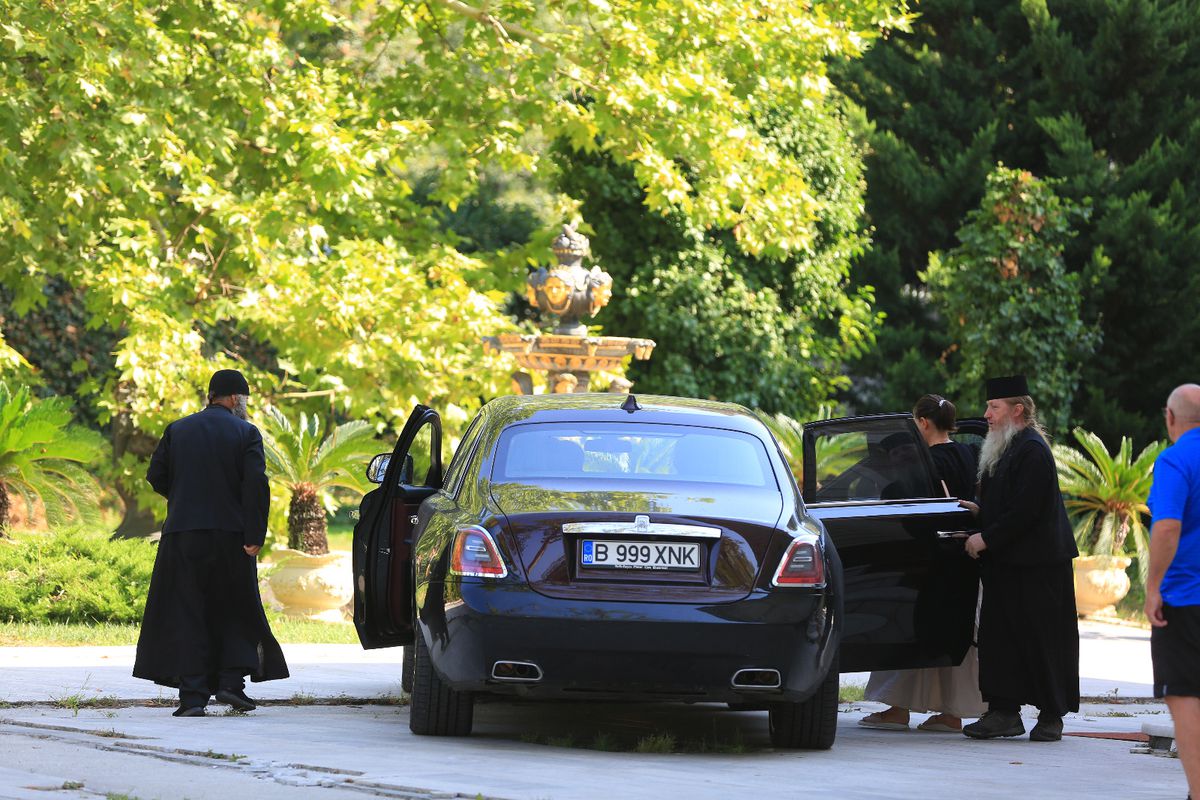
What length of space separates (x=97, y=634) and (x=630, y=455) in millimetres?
7140

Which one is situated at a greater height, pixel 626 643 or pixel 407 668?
pixel 626 643

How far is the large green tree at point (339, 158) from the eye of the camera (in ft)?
60.0

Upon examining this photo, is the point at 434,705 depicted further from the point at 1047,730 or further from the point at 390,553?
the point at 1047,730

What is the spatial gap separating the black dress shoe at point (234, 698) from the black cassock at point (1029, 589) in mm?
3694

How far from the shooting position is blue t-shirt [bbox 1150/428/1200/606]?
20.4 ft

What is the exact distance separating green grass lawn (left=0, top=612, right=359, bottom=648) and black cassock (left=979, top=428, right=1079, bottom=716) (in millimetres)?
6561

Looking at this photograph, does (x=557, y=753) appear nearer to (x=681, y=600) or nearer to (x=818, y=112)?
(x=681, y=600)

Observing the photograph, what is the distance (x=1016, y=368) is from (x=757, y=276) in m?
5.20

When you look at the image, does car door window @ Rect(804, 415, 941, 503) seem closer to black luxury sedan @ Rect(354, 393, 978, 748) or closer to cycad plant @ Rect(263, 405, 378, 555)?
black luxury sedan @ Rect(354, 393, 978, 748)

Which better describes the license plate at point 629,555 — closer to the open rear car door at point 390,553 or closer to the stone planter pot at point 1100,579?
the open rear car door at point 390,553

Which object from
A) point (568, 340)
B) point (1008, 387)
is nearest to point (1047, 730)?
point (1008, 387)

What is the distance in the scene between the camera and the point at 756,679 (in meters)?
7.43

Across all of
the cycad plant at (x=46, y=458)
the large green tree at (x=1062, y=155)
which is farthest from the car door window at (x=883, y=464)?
the large green tree at (x=1062, y=155)

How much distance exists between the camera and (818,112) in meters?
30.0
